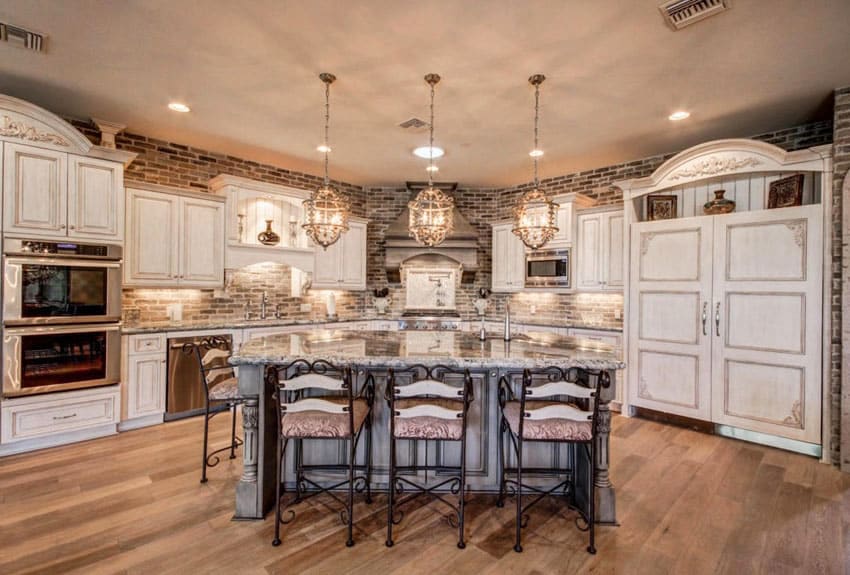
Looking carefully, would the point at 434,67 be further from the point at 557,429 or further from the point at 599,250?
the point at 599,250

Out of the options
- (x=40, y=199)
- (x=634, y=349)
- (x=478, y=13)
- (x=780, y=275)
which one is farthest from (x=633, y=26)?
(x=40, y=199)

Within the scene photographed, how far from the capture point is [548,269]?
223 inches

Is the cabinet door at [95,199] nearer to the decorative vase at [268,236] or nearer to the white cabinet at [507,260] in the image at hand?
the decorative vase at [268,236]

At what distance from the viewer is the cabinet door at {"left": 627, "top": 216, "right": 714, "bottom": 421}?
4098mm

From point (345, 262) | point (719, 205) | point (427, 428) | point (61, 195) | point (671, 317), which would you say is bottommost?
point (427, 428)

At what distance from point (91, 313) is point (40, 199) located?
104 centimetres

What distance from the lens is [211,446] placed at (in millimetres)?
3557

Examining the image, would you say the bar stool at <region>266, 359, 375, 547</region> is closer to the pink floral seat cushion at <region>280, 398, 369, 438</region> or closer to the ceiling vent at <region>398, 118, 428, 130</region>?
the pink floral seat cushion at <region>280, 398, 369, 438</region>

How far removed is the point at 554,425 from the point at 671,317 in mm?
2830

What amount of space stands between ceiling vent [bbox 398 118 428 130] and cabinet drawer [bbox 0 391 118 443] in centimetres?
378

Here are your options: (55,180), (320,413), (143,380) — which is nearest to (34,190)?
(55,180)

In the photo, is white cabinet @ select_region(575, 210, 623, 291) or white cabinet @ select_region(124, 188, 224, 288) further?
white cabinet @ select_region(575, 210, 623, 291)

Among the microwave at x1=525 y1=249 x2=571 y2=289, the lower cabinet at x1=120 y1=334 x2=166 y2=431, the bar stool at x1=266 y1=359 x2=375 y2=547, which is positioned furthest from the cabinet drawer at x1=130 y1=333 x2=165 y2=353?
the microwave at x1=525 y1=249 x2=571 y2=289

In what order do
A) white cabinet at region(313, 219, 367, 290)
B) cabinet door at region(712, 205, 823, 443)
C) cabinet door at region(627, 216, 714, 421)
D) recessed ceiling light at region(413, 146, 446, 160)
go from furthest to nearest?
white cabinet at region(313, 219, 367, 290) → recessed ceiling light at region(413, 146, 446, 160) → cabinet door at region(627, 216, 714, 421) → cabinet door at region(712, 205, 823, 443)
